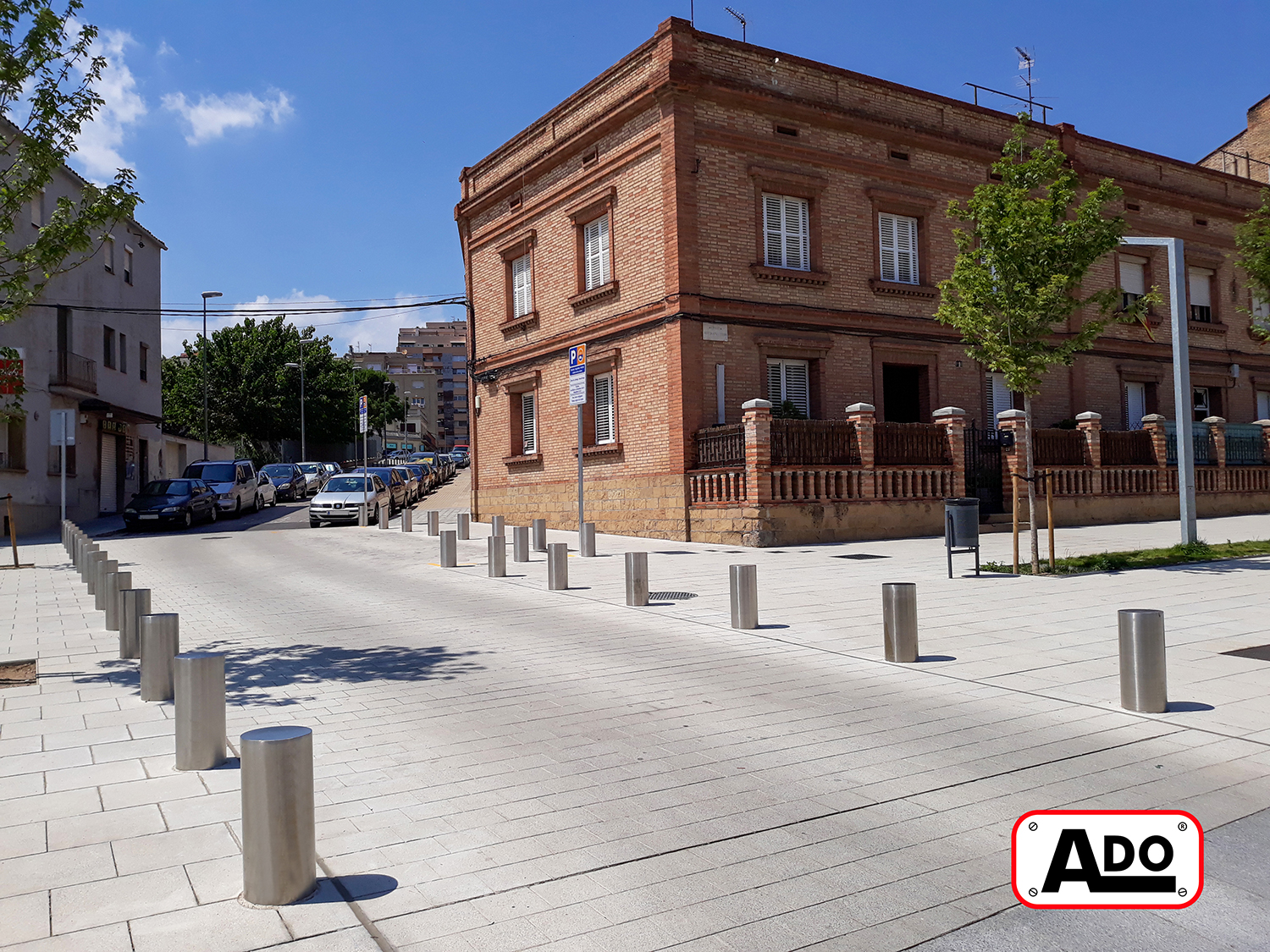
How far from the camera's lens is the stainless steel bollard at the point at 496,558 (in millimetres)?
14297

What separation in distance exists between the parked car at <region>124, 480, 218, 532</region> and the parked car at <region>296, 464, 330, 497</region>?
52.3 ft

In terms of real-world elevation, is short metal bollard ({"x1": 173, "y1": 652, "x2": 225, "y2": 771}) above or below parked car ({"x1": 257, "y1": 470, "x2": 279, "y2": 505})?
below

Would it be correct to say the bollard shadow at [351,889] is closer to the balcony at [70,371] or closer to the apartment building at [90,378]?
the apartment building at [90,378]

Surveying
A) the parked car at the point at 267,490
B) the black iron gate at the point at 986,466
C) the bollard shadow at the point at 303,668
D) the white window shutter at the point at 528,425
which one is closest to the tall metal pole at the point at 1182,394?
the black iron gate at the point at 986,466

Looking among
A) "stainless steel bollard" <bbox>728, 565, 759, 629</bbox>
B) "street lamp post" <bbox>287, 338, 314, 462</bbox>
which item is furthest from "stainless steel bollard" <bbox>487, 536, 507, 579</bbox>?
"street lamp post" <bbox>287, 338, 314, 462</bbox>

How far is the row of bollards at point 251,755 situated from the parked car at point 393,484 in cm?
2178

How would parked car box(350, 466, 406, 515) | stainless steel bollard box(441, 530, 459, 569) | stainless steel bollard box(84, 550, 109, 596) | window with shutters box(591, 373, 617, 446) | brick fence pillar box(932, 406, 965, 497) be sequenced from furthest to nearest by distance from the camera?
parked car box(350, 466, 406, 515), window with shutters box(591, 373, 617, 446), brick fence pillar box(932, 406, 965, 497), stainless steel bollard box(441, 530, 459, 569), stainless steel bollard box(84, 550, 109, 596)

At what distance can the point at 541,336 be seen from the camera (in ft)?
80.0

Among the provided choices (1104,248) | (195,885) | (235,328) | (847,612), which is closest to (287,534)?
(847,612)

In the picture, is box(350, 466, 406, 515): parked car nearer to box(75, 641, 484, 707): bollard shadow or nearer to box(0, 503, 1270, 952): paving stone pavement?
box(0, 503, 1270, 952): paving stone pavement

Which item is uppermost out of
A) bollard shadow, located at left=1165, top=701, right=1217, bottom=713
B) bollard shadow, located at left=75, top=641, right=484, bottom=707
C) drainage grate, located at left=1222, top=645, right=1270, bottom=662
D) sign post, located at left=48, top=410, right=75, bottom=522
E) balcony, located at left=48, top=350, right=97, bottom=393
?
balcony, located at left=48, top=350, right=97, bottom=393

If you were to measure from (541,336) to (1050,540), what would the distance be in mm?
14584

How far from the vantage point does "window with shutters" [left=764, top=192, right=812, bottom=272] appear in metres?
20.8

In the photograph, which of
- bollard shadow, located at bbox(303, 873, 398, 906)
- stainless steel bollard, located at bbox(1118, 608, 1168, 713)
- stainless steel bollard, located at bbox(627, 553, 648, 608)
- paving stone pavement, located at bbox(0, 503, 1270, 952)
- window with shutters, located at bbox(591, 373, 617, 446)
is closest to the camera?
paving stone pavement, located at bbox(0, 503, 1270, 952)
